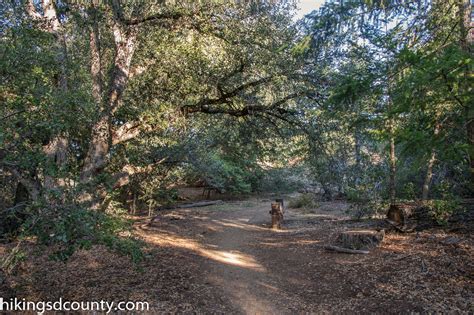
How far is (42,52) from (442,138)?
6.91 metres

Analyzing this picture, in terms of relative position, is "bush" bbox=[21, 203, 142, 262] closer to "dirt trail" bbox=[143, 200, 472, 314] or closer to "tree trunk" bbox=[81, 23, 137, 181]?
"dirt trail" bbox=[143, 200, 472, 314]

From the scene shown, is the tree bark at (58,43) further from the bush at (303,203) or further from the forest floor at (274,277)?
the bush at (303,203)

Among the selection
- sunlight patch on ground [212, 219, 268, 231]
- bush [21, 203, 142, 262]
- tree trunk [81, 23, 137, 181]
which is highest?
tree trunk [81, 23, 137, 181]

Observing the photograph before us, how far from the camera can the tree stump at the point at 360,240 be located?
8.26 meters

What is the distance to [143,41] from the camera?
926 cm

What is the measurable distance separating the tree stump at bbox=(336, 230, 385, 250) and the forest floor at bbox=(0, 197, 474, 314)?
21cm

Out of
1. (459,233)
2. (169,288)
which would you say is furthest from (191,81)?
(459,233)

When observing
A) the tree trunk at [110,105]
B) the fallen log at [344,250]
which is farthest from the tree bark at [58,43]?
the fallen log at [344,250]

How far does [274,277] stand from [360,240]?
2.58 m

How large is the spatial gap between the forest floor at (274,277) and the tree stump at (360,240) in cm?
21

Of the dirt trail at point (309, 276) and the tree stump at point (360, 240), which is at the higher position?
the tree stump at point (360, 240)

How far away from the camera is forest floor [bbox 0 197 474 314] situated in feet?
18.6

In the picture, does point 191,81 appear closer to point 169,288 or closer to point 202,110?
point 202,110

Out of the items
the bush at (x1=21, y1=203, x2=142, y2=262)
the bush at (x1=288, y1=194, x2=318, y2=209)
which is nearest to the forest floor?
the bush at (x1=21, y1=203, x2=142, y2=262)
